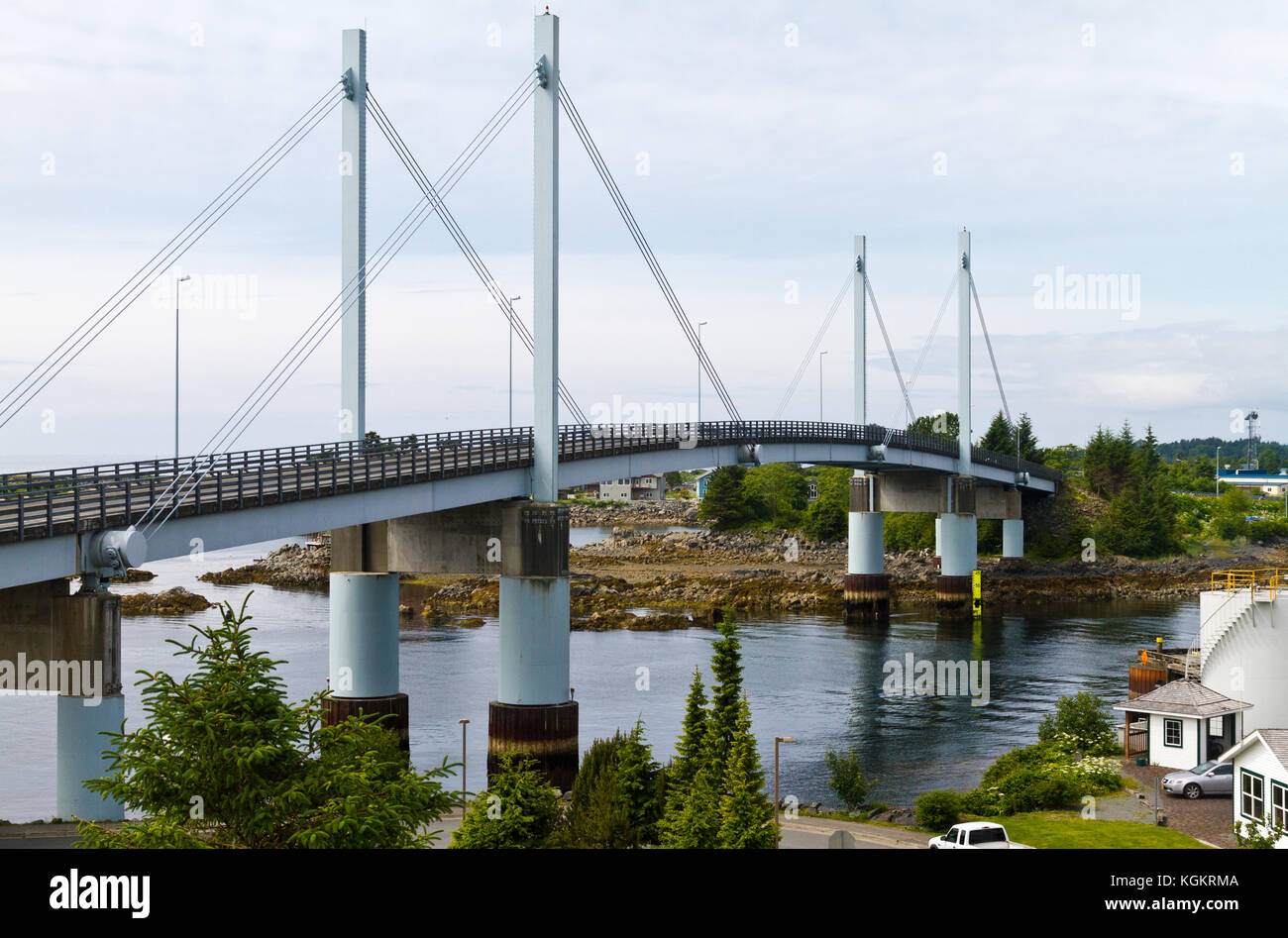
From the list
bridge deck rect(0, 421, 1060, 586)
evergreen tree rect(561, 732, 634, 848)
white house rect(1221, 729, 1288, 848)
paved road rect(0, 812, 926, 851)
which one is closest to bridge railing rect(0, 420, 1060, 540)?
bridge deck rect(0, 421, 1060, 586)

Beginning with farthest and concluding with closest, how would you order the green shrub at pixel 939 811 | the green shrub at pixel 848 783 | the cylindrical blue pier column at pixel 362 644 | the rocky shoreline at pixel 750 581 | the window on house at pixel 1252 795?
1. the rocky shoreline at pixel 750 581
2. the cylindrical blue pier column at pixel 362 644
3. the green shrub at pixel 848 783
4. the green shrub at pixel 939 811
5. the window on house at pixel 1252 795

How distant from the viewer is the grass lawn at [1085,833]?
30234mm

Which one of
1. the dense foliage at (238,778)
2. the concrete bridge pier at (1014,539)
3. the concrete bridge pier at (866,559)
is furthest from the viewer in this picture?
the concrete bridge pier at (1014,539)

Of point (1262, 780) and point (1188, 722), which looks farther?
point (1188, 722)

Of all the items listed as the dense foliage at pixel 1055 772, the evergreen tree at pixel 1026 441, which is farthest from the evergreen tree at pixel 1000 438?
the dense foliage at pixel 1055 772

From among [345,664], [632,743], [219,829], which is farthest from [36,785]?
[219,829]

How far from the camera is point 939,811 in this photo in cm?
3453

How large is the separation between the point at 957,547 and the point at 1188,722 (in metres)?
61.8

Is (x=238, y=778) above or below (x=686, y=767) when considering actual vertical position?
above

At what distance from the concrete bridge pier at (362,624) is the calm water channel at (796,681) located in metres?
3.08

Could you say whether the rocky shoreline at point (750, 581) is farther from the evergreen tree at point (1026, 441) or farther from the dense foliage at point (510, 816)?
the dense foliage at point (510, 816)

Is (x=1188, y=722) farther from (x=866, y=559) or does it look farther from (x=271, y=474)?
(x=866, y=559)

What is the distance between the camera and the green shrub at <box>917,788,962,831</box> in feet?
112

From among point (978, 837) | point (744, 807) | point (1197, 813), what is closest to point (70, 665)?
point (744, 807)
